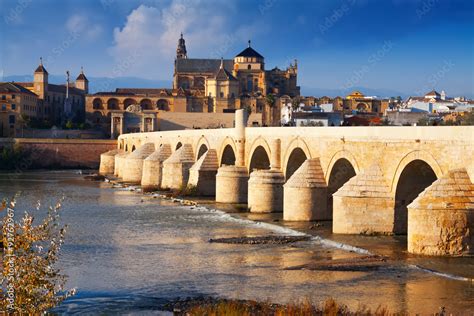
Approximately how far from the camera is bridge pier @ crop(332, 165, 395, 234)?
24312mm

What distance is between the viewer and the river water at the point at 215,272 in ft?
54.0

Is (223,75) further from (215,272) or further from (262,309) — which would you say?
(262,309)

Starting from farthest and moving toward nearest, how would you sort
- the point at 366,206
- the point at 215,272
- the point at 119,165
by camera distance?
the point at 119,165 → the point at 366,206 → the point at 215,272

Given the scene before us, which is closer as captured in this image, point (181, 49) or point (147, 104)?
point (147, 104)

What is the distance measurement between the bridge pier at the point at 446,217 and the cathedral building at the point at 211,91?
77475 millimetres

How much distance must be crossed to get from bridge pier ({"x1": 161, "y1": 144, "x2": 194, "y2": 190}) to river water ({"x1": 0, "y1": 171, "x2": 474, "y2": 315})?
15.3 m

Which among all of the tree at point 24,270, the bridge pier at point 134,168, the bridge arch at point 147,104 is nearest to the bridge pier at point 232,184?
the bridge pier at point 134,168

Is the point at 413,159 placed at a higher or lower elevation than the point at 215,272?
higher

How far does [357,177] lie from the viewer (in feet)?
82.5

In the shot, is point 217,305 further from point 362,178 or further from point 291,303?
point 362,178

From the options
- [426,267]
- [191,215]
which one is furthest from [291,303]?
[191,215]

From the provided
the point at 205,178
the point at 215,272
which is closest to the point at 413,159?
the point at 215,272

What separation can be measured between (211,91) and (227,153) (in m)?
65.3

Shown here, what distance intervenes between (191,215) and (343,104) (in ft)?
260
